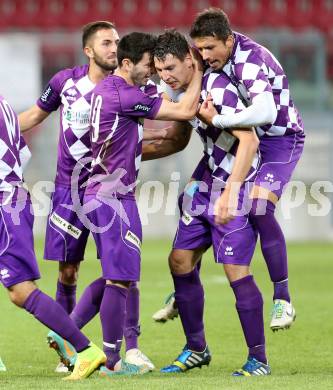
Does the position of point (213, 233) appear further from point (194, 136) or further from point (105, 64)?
point (194, 136)

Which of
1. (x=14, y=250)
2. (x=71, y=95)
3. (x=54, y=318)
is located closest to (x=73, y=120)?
(x=71, y=95)

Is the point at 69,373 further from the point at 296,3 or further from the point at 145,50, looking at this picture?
the point at 296,3

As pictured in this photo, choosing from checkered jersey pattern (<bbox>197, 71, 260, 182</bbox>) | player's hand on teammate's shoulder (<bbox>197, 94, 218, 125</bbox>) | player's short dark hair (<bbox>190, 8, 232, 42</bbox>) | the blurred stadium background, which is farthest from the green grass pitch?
the blurred stadium background

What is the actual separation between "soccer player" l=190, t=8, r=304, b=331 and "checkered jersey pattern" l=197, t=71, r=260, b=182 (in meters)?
0.06

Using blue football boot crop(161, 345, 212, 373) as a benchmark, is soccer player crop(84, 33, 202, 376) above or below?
above

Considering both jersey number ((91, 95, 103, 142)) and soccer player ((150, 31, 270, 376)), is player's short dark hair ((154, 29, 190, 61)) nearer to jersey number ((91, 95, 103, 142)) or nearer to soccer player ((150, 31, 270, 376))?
soccer player ((150, 31, 270, 376))

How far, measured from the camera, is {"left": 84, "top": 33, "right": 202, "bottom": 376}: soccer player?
6008mm

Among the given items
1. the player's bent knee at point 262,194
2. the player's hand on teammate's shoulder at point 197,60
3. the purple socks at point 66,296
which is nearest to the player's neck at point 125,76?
the player's hand on teammate's shoulder at point 197,60

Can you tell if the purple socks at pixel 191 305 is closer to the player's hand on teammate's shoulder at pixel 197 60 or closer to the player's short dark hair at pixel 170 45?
the player's hand on teammate's shoulder at pixel 197 60

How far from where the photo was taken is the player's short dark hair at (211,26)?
240 inches

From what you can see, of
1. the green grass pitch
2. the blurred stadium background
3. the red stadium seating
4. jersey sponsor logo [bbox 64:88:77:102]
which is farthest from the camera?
the red stadium seating

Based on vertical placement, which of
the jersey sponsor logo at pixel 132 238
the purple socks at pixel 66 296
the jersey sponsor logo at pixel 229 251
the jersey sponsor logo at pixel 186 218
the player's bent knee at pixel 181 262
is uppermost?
the jersey sponsor logo at pixel 186 218

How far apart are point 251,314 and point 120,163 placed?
1092mm

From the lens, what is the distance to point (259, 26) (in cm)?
2075
